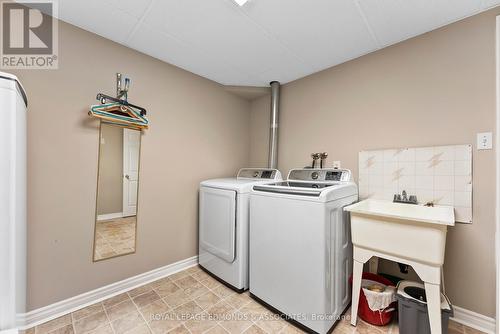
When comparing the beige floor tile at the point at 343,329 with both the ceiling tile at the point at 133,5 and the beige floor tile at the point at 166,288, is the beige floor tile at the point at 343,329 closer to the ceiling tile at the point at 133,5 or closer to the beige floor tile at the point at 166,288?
the beige floor tile at the point at 166,288

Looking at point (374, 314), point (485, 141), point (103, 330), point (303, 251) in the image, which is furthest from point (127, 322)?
point (485, 141)

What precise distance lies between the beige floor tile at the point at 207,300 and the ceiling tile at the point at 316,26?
7.75 ft

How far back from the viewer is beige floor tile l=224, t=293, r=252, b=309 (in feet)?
5.72

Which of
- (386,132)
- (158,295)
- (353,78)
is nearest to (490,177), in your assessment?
(386,132)

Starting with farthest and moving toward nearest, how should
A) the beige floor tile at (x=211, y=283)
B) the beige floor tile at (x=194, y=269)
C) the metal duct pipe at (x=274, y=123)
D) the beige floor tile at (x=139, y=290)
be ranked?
1. the metal duct pipe at (x=274, y=123)
2. the beige floor tile at (x=194, y=269)
3. the beige floor tile at (x=211, y=283)
4. the beige floor tile at (x=139, y=290)

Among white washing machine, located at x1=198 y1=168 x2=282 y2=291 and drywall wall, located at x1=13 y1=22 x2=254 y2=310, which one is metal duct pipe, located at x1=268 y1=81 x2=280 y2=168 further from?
drywall wall, located at x1=13 y1=22 x2=254 y2=310

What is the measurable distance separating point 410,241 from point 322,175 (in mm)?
916

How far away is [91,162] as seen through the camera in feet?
5.72

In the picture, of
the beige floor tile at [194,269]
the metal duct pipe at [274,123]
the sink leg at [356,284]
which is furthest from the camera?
the metal duct pipe at [274,123]

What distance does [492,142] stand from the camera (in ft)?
4.74

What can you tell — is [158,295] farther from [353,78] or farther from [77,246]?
[353,78]

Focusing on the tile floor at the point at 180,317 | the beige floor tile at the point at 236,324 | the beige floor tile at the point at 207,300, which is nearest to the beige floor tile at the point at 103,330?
the tile floor at the point at 180,317

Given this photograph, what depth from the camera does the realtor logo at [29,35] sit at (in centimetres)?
142

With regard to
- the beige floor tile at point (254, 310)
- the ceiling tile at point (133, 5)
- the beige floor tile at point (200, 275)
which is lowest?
the beige floor tile at point (200, 275)
